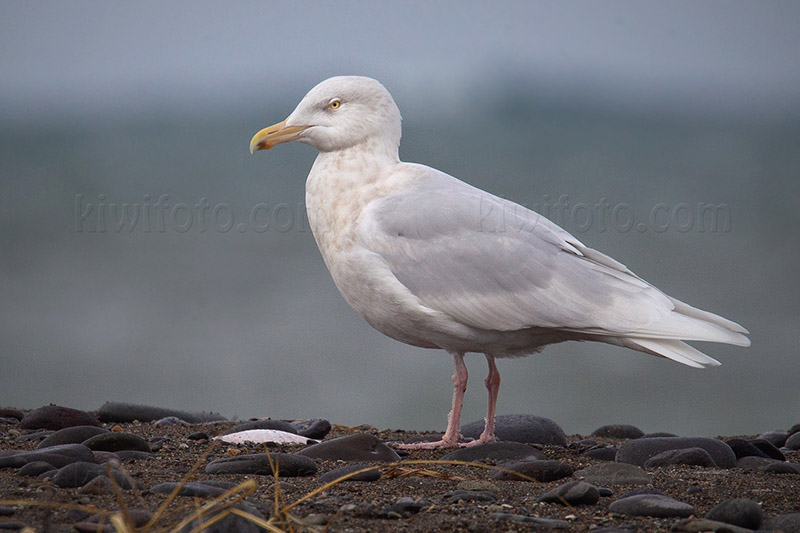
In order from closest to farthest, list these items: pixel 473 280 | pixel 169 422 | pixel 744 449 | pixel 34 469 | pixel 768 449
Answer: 1. pixel 34 469
2. pixel 744 449
3. pixel 768 449
4. pixel 473 280
5. pixel 169 422

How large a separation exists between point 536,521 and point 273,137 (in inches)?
142

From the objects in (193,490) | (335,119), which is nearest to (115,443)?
(193,490)

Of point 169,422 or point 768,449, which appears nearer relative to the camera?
point 768,449

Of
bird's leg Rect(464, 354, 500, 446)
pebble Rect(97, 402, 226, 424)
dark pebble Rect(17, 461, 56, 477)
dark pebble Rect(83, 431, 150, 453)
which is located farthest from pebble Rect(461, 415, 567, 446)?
dark pebble Rect(17, 461, 56, 477)

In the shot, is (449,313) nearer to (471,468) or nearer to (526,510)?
(471,468)

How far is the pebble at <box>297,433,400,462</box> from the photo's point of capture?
481cm

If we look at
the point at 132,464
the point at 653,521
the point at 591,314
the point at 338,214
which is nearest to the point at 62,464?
the point at 132,464

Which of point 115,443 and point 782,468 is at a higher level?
point 782,468

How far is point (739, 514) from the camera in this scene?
130 inches

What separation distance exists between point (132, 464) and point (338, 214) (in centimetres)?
211

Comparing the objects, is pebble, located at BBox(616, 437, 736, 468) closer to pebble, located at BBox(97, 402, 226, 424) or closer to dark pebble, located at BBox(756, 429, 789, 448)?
dark pebble, located at BBox(756, 429, 789, 448)

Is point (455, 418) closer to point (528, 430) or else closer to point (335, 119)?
point (528, 430)

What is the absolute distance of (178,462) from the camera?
181 inches

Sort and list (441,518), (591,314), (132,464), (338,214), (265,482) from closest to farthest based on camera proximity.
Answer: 1. (441,518)
2. (265,482)
3. (132,464)
4. (591,314)
5. (338,214)
